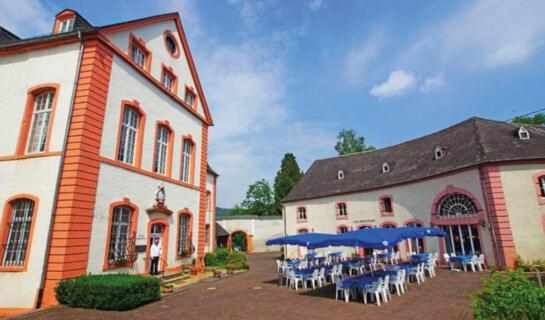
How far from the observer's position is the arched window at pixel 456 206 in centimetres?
1844

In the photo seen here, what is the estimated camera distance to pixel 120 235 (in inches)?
487

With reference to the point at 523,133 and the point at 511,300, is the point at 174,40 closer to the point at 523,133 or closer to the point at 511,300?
the point at 511,300

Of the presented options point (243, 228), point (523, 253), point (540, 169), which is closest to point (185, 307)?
point (523, 253)

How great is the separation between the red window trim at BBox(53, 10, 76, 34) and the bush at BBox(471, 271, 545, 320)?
56.4 feet

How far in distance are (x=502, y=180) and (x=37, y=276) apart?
70.3 feet

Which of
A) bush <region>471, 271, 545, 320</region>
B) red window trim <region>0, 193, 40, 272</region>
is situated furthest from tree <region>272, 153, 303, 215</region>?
bush <region>471, 271, 545, 320</region>

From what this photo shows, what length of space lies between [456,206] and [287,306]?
14.3 meters

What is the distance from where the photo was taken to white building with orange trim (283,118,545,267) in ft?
55.0

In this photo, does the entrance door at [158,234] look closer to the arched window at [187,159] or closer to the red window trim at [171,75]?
the arched window at [187,159]

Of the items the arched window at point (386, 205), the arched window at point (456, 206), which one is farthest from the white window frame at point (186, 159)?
the arched window at point (456, 206)

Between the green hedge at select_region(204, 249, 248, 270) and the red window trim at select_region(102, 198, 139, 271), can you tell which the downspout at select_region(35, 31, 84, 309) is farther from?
the green hedge at select_region(204, 249, 248, 270)

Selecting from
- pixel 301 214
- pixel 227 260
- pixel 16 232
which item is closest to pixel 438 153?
pixel 301 214

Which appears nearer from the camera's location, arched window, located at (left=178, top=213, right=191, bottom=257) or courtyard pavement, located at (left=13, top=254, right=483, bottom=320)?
courtyard pavement, located at (left=13, top=254, right=483, bottom=320)

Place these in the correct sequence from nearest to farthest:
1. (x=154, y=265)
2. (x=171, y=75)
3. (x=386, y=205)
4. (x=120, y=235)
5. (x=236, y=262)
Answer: (x=120, y=235) → (x=154, y=265) → (x=171, y=75) → (x=236, y=262) → (x=386, y=205)
